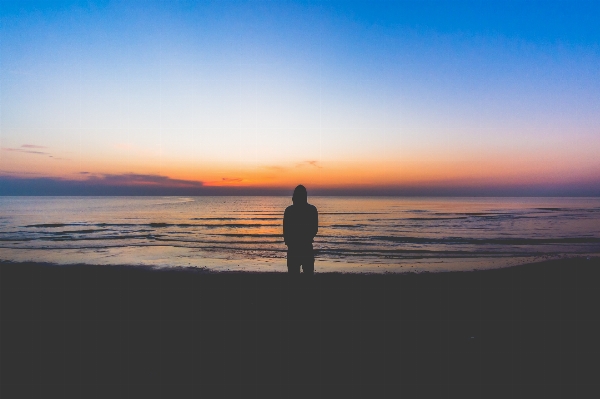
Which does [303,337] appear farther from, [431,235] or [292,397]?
[431,235]

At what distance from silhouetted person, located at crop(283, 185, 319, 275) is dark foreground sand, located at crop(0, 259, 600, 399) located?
58cm

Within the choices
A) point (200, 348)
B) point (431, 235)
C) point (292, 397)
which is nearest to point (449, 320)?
point (292, 397)

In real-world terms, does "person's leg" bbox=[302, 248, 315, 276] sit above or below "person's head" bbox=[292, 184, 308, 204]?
below

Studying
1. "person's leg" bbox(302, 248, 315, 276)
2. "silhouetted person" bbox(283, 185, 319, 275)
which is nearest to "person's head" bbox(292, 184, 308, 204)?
"silhouetted person" bbox(283, 185, 319, 275)

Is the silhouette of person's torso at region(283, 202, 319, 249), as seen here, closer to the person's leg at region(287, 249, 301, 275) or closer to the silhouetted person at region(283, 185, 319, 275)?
the silhouetted person at region(283, 185, 319, 275)

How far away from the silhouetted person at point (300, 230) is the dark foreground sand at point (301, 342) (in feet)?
1.89

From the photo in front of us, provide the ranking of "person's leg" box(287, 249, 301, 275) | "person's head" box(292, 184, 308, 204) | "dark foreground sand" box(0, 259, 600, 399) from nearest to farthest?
"dark foreground sand" box(0, 259, 600, 399), "person's head" box(292, 184, 308, 204), "person's leg" box(287, 249, 301, 275)

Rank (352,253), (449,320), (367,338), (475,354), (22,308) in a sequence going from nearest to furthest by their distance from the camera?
(475,354), (367,338), (449,320), (22,308), (352,253)

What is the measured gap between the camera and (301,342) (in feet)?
15.8

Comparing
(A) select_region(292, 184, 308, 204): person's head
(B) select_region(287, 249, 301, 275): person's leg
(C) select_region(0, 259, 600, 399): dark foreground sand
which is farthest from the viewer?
(B) select_region(287, 249, 301, 275): person's leg

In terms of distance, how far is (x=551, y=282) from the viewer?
8789 millimetres

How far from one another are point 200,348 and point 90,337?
1.76 meters

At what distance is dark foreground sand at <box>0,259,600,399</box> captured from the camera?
12.1 ft

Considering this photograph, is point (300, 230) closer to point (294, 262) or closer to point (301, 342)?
point (294, 262)
